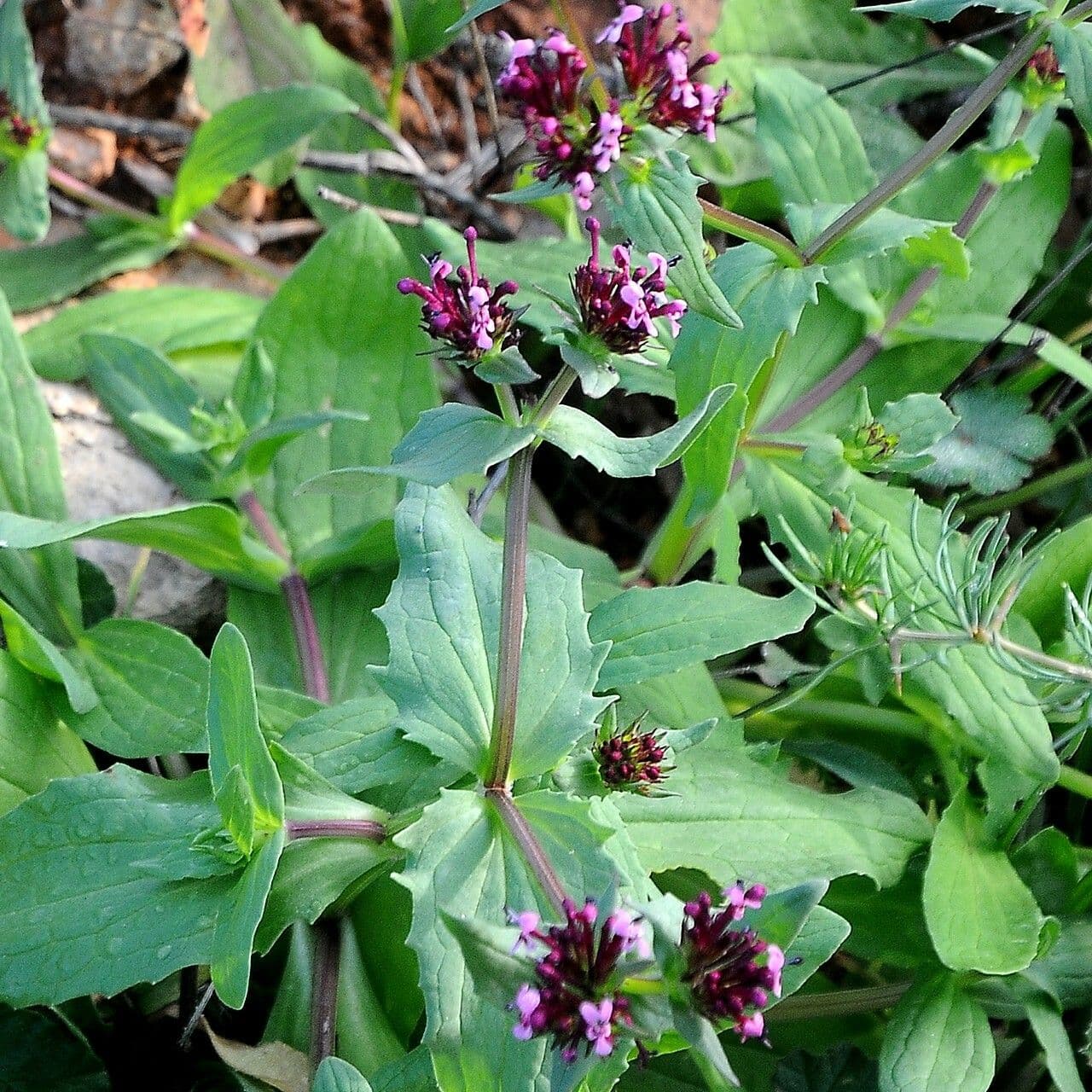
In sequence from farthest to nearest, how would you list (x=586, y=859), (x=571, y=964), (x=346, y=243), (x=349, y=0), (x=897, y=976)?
(x=349, y=0) → (x=346, y=243) → (x=897, y=976) → (x=586, y=859) → (x=571, y=964)

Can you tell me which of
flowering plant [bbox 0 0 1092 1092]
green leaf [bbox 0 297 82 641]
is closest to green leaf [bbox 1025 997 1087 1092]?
flowering plant [bbox 0 0 1092 1092]

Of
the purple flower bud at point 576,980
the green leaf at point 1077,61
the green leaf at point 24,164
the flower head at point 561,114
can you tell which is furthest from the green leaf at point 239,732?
the green leaf at point 24,164

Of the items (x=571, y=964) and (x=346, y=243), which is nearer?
(x=571, y=964)

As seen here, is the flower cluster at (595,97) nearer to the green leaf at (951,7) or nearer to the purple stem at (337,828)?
the green leaf at (951,7)

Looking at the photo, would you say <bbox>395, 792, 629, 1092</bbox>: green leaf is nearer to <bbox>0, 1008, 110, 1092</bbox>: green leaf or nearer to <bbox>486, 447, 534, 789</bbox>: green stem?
<bbox>486, 447, 534, 789</bbox>: green stem

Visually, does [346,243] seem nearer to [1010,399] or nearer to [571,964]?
[1010,399]

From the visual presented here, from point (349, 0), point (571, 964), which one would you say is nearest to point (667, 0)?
point (349, 0)
